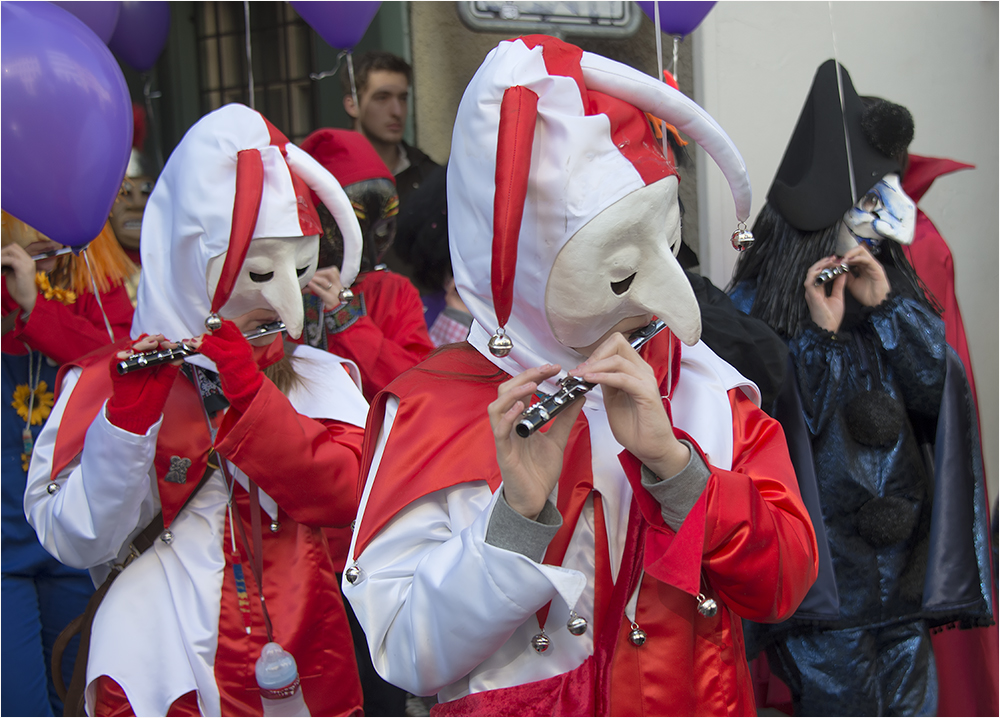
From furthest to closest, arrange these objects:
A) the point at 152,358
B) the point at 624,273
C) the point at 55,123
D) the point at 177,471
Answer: the point at 55,123 → the point at 177,471 → the point at 152,358 → the point at 624,273

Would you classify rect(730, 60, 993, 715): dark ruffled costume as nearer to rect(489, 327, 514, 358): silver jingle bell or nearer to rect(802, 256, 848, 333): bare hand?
rect(802, 256, 848, 333): bare hand

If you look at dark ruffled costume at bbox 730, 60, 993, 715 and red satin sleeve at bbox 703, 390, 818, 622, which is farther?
dark ruffled costume at bbox 730, 60, 993, 715

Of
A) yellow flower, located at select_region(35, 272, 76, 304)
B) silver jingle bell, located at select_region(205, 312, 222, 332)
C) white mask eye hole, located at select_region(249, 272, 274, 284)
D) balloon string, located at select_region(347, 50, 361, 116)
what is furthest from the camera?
balloon string, located at select_region(347, 50, 361, 116)

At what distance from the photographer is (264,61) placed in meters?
4.43

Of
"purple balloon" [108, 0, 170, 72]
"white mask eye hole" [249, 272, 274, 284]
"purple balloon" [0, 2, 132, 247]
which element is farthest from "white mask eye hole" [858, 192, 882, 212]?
"purple balloon" [108, 0, 170, 72]

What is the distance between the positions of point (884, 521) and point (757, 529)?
1296 mm

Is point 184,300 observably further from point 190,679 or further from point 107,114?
point 190,679

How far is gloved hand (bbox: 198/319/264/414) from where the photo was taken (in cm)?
193

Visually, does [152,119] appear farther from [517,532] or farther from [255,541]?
[517,532]

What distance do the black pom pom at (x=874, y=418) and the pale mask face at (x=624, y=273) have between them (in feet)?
4.21

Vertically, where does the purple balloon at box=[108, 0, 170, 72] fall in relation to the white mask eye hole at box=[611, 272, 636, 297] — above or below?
above

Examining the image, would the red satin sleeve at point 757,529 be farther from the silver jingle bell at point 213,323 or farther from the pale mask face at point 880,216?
the pale mask face at point 880,216

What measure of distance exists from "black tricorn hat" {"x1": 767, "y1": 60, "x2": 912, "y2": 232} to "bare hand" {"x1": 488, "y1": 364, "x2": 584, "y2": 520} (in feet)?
5.47

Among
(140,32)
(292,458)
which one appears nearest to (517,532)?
(292,458)
